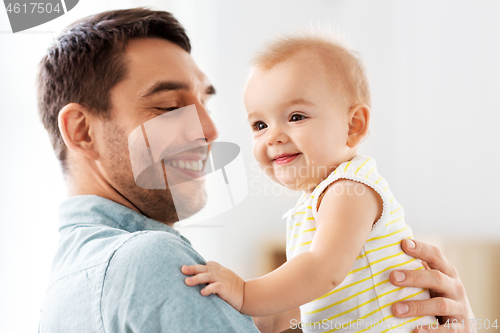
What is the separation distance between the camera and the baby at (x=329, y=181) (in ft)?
2.41

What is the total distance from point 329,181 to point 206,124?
400 millimetres

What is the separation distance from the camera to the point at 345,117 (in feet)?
2.94

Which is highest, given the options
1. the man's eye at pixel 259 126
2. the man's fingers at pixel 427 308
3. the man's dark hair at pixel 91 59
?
the man's dark hair at pixel 91 59

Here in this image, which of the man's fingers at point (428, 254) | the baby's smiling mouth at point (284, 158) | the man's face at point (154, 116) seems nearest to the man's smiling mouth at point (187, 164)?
the man's face at point (154, 116)

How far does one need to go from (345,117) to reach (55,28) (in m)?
1.14

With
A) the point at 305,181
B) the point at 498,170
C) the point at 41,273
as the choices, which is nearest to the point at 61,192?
the point at 41,273

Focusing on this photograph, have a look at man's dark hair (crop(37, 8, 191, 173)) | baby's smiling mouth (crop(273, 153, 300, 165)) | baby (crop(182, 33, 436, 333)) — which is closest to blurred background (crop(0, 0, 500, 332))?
man's dark hair (crop(37, 8, 191, 173))

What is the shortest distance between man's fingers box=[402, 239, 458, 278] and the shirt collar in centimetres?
56

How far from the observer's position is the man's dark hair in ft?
3.30

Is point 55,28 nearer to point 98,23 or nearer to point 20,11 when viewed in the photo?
point 20,11

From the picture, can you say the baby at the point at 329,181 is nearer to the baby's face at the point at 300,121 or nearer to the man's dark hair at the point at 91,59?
the baby's face at the point at 300,121

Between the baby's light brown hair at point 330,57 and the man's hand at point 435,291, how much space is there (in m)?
0.35

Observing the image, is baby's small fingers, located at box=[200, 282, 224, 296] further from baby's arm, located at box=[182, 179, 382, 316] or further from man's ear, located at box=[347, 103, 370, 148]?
man's ear, located at box=[347, 103, 370, 148]

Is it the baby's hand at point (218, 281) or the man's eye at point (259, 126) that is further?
the man's eye at point (259, 126)
